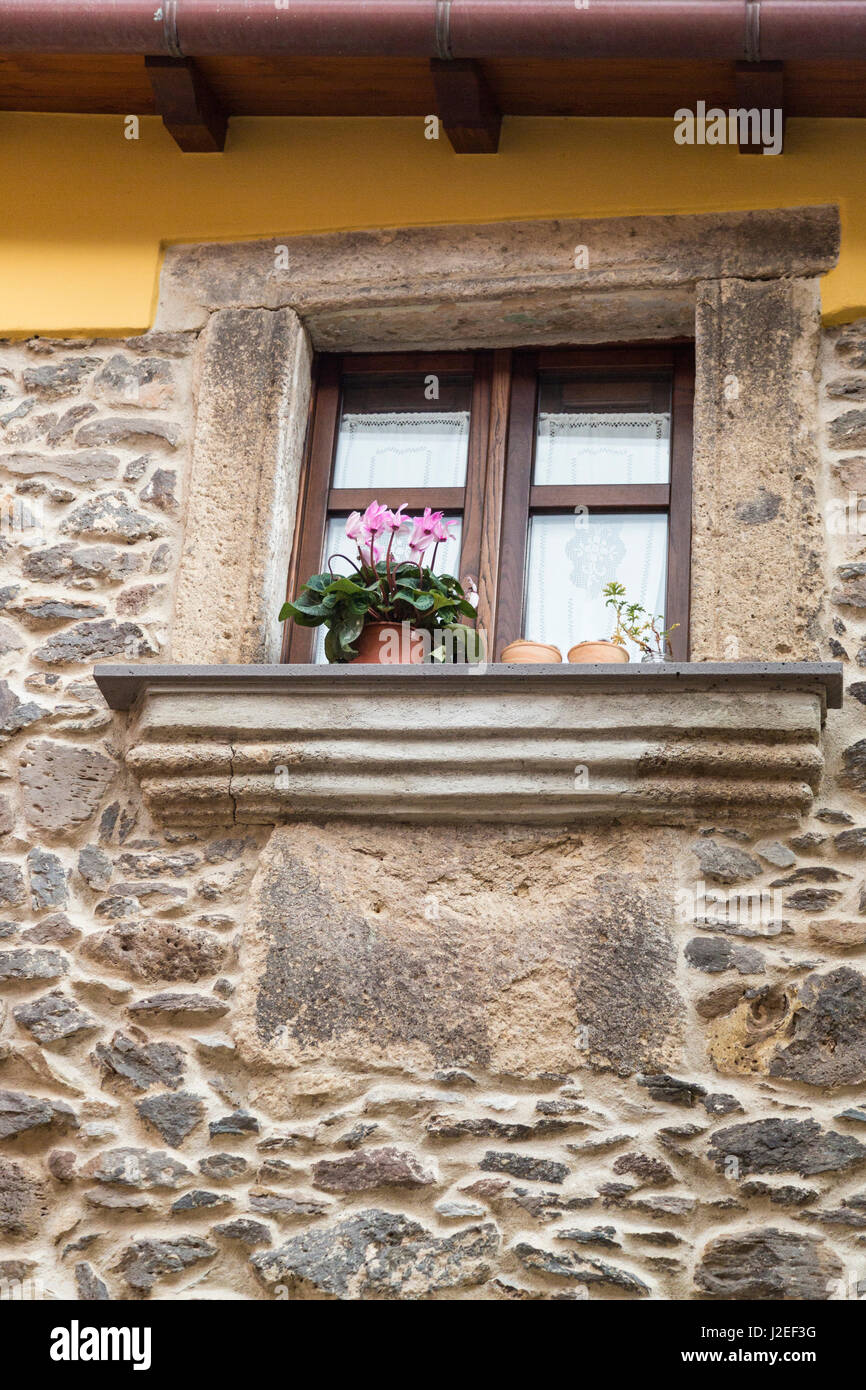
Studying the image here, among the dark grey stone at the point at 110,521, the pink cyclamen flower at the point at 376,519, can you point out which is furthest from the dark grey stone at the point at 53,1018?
the pink cyclamen flower at the point at 376,519

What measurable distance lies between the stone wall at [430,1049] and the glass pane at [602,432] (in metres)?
0.54

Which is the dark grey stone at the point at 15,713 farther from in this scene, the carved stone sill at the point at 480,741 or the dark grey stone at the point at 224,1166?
the dark grey stone at the point at 224,1166

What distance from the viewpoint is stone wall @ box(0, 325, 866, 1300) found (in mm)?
3229

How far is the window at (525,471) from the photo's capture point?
4.07 meters

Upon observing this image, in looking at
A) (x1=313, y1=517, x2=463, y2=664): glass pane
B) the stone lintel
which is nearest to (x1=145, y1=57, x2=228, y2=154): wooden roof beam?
the stone lintel

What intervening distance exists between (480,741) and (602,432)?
1072 mm

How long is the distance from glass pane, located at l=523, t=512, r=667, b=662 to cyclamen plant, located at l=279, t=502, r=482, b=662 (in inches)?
10.6

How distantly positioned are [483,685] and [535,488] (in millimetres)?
796

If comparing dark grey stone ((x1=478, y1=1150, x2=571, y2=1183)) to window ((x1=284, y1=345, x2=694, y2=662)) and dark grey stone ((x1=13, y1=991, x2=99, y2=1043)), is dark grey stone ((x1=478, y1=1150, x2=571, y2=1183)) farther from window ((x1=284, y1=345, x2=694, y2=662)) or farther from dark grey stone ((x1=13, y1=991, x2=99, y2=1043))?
window ((x1=284, y1=345, x2=694, y2=662))

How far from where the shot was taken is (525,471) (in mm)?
4203

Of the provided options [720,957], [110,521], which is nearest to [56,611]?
[110,521]

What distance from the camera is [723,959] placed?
11.2 feet

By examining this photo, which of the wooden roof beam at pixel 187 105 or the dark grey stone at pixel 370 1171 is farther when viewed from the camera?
the wooden roof beam at pixel 187 105

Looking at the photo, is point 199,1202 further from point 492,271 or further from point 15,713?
point 492,271
